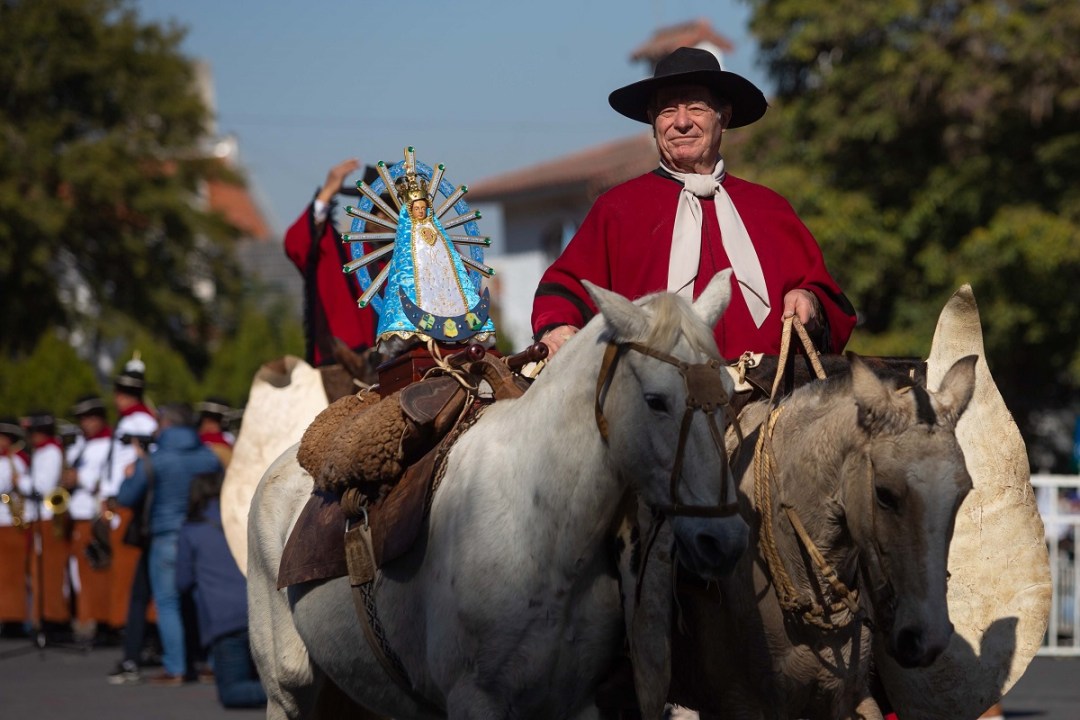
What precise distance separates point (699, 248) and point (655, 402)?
5.47 feet

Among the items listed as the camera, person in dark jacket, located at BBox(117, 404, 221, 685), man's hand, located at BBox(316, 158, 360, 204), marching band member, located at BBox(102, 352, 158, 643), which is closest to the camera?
man's hand, located at BBox(316, 158, 360, 204)

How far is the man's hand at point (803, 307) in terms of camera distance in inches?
220

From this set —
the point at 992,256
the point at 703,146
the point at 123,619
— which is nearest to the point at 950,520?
the point at 703,146

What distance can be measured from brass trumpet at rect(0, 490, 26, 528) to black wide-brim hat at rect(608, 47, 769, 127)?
12.1 meters

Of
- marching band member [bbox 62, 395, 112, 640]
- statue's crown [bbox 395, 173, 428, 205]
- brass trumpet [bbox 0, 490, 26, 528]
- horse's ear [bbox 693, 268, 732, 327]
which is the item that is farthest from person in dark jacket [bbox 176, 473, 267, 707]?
horse's ear [bbox 693, 268, 732, 327]

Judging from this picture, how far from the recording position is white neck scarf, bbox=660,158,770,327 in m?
5.92

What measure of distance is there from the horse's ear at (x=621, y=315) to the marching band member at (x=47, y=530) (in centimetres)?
1280

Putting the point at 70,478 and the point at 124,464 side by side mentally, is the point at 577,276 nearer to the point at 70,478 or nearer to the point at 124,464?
the point at 124,464

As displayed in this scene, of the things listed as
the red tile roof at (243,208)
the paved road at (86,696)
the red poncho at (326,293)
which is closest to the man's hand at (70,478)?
the paved road at (86,696)

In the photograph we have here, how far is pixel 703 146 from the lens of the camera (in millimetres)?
6066

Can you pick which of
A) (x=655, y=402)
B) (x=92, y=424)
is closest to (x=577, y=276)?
(x=655, y=402)

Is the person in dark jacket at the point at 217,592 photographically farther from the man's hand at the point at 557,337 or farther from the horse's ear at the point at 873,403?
the horse's ear at the point at 873,403

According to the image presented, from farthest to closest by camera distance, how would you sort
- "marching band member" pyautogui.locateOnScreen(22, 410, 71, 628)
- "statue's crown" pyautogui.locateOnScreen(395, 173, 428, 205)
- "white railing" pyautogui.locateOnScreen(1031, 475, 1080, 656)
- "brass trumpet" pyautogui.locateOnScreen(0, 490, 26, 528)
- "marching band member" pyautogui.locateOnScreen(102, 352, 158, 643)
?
1. "brass trumpet" pyautogui.locateOnScreen(0, 490, 26, 528)
2. "marching band member" pyautogui.locateOnScreen(22, 410, 71, 628)
3. "marching band member" pyautogui.locateOnScreen(102, 352, 158, 643)
4. "white railing" pyautogui.locateOnScreen(1031, 475, 1080, 656)
5. "statue's crown" pyautogui.locateOnScreen(395, 173, 428, 205)

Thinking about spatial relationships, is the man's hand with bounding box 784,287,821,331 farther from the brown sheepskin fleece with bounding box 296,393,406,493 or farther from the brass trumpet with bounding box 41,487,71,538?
the brass trumpet with bounding box 41,487,71,538
